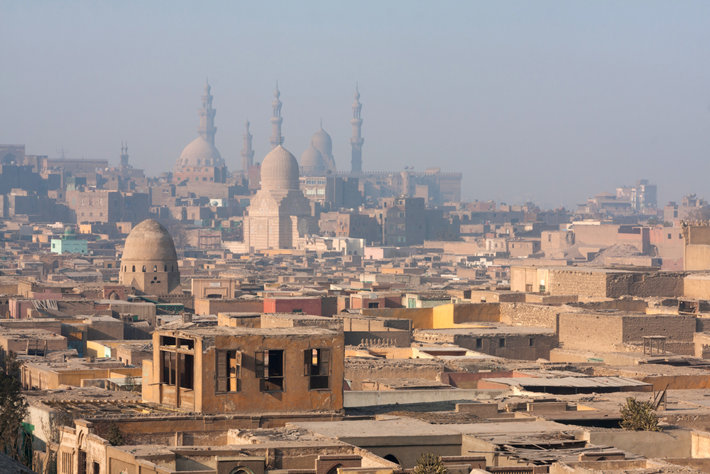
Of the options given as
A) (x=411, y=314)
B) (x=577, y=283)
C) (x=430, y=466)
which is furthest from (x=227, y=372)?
(x=577, y=283)

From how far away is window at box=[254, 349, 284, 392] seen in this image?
16391 millimetres

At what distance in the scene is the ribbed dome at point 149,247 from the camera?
46.8 metres

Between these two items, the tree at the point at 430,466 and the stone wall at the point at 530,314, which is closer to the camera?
the tree at the point at 430,466

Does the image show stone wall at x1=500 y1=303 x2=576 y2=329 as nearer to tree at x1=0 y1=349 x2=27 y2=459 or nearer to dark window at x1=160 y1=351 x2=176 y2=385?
tree at x1=0 y1=349 x2=27 y2=459

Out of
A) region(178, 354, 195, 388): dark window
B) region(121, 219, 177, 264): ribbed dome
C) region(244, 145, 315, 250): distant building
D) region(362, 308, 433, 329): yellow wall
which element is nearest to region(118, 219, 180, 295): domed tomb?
region(121, 219, 177, 264): ribbed dome

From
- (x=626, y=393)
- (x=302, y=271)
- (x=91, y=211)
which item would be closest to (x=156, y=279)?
(x=626, y=393)

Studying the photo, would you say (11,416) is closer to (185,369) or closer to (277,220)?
(185,369)

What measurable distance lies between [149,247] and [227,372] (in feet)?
101

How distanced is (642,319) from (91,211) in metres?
125

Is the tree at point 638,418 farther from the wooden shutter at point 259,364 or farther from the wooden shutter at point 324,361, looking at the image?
the wooden shutter at point 259,364

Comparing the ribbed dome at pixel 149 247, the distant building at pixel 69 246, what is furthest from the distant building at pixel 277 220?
the ribbed dome at pixel 149 247

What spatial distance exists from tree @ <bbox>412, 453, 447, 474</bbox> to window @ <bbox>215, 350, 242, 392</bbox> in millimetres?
2914

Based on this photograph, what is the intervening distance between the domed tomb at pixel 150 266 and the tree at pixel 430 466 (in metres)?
33.1

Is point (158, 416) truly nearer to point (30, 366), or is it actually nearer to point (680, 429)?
point (680, 429)
